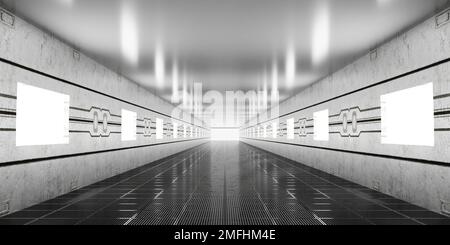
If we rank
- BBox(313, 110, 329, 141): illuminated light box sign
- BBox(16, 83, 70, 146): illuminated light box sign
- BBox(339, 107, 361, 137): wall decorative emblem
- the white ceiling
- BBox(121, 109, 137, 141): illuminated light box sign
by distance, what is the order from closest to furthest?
1. the white ceiling
2. BBox(16, 83, 70, 146): illuminated light box sign
3. BBox(339, 107, 361, 137): wall decorative emblem
4. BBox(313, 110, 329, 141): illuminated light box sign
5. BBox(121, 109, 137, 141): illuminated light box sign

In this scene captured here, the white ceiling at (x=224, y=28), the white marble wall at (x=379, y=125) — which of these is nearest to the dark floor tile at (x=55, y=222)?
the white ceiling at (x=224, y=28)

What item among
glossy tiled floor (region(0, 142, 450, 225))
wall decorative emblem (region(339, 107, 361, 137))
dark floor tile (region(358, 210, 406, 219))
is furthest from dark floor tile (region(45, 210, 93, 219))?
wall decorative emblem (region(339, 107, 361, 137))

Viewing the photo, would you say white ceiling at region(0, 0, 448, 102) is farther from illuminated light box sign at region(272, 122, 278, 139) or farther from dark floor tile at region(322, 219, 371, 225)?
illuminated light box sign at region(272, 122, 278, 139)

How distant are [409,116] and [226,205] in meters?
4.24

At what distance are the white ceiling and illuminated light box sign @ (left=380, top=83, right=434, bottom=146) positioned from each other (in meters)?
1.33

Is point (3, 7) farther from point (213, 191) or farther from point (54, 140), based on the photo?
point (213, 191)

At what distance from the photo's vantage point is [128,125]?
13.8 metres

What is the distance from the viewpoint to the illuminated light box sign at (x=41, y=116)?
6633 millimetres

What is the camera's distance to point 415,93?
7.14 m

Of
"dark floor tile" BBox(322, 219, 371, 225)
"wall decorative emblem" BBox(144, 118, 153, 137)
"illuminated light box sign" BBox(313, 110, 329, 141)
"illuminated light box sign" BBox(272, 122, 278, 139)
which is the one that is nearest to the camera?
"dark floor tile" BBox(322, 219, 371, 225)

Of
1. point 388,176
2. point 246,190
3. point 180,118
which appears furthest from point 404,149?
point 180,118

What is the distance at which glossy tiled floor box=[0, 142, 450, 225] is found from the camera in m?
5.64

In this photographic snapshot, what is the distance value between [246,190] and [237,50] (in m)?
3.40

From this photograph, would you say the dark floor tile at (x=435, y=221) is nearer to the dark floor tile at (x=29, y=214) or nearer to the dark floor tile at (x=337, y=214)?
the dark floor tile at (x=337, y=214)
